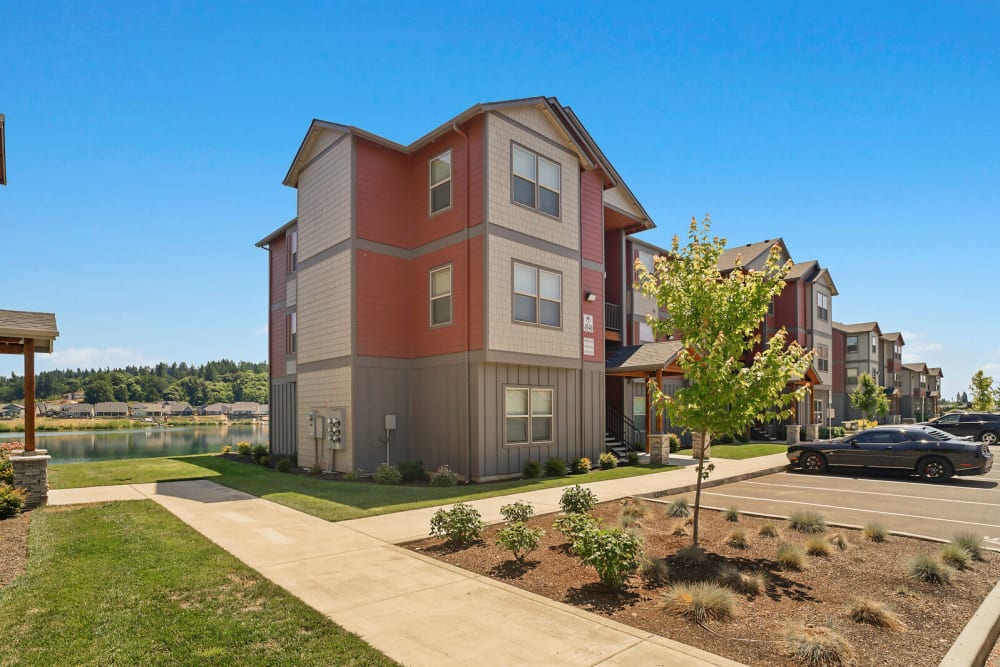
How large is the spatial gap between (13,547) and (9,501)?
2597 mm

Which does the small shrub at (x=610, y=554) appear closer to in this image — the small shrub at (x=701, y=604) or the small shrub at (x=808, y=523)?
the small shrub at (x=701, y=604)

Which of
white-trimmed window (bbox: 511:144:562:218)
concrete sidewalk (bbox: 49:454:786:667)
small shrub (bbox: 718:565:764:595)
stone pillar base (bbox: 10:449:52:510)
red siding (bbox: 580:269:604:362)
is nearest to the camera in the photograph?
concrete sidewalk (bbox: 49:454:786:667)

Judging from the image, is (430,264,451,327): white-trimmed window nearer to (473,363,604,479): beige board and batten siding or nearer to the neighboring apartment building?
the neighboring apartment building

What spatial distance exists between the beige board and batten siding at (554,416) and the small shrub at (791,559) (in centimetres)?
878

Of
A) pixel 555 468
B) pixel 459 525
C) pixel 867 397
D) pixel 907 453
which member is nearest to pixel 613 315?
pixel 555 468

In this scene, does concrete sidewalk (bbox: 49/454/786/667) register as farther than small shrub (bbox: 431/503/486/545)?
No

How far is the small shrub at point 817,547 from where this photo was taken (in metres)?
7.96

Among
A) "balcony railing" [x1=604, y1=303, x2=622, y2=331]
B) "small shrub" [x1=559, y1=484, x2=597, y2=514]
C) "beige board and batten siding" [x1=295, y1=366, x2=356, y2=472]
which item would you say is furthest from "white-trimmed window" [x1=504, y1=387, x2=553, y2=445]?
"balcony railing" [x1=604, y1=303, x2=622, y2=331]

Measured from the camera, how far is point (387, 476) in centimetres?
1498

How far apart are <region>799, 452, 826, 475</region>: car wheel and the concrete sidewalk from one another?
12.0 m

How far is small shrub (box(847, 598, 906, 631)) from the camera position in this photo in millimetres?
5418

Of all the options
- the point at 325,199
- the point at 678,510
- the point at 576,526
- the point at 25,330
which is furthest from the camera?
the point at 325,199

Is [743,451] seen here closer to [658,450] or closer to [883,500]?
[658,450]

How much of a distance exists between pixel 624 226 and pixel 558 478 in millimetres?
12068
